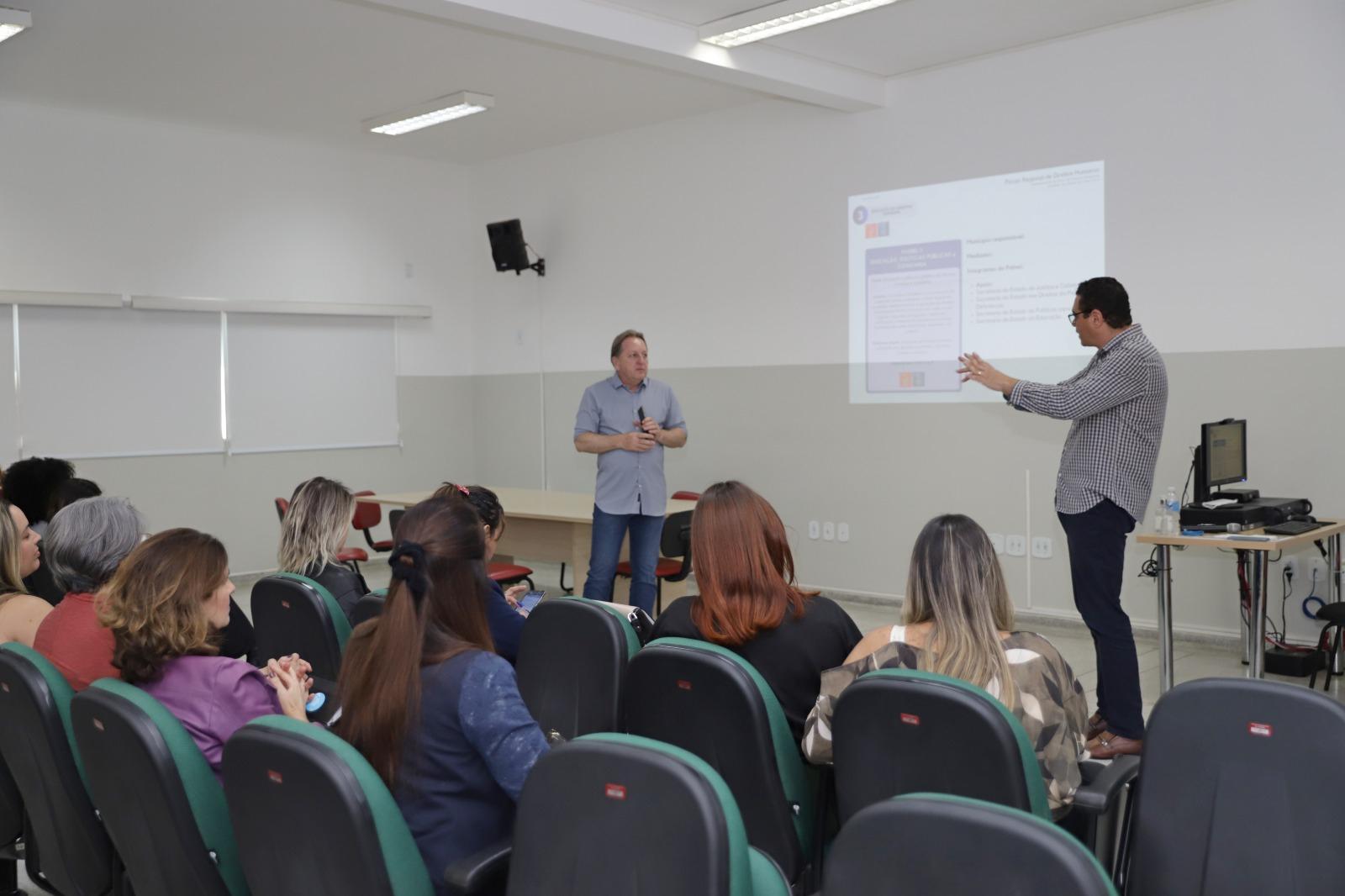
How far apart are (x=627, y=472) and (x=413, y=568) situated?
379 cm

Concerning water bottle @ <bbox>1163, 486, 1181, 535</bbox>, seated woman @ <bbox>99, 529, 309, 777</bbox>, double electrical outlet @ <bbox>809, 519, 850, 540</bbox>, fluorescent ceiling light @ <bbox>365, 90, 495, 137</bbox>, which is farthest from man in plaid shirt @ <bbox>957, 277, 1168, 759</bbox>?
fluorescent ceiling light @ <bbox>365, 90, 495, 137</bbox>

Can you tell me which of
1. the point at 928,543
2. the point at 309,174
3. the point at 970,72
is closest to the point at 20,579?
the point at 928,543

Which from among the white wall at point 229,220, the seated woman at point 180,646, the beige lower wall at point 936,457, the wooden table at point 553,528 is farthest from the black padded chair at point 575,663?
the white wall at point 229,220

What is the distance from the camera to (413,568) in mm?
1944

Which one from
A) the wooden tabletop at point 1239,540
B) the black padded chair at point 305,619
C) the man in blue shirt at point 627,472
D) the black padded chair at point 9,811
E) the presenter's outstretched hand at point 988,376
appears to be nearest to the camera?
the black padded chair at point 9,811

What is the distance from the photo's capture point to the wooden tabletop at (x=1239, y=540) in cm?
438

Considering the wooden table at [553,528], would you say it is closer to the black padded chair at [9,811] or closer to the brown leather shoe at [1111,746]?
the brown leather shoe at [1111,746]

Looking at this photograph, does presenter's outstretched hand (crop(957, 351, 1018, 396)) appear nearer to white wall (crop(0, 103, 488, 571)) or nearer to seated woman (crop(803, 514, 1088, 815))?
seated woman (crop(803, 514, 1088, 815))

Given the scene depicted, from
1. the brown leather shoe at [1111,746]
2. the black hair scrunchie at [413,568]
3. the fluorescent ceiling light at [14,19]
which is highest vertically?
the fluorescent ceiling light at [14,19]

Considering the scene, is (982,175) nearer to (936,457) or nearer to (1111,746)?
(936,457)

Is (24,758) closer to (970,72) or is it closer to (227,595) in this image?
(227,595)

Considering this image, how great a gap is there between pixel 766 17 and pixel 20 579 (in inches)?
164

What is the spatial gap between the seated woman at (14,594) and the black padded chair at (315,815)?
3.92 feet

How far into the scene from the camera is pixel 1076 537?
4.04 metres
